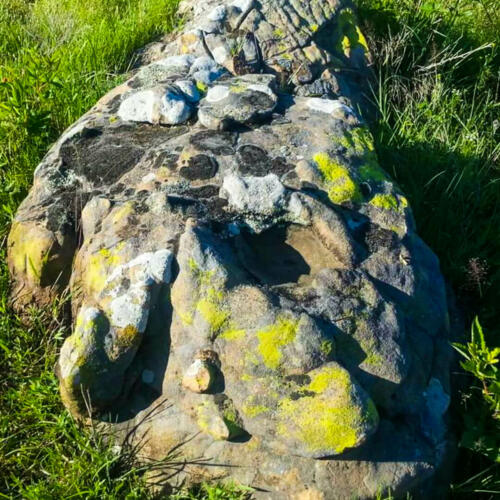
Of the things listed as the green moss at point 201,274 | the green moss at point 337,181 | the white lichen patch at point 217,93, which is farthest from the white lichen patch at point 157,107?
the green moss at point 201,274

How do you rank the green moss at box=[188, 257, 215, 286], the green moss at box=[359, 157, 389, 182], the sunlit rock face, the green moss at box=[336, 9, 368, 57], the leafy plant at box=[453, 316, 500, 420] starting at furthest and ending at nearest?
the green moss at box=[336, 9, 368, 57]
the green moss at box=[359, 157, 389, 182]
the leafy plant at box=[453, 316, 500, 420]
the green moss at box=[188, 257, 215, 286]
the sunlit rock face

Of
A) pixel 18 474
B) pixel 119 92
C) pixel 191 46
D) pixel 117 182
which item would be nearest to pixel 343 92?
pixel 191 46

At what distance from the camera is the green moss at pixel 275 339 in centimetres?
239

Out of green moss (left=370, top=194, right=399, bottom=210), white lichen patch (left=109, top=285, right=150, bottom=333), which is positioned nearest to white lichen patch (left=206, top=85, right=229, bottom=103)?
Answer: green moss (left=370, top=194, right=399, bottom=210)

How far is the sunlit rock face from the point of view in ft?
7.84

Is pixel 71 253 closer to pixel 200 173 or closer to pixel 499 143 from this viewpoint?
pixel 200 173

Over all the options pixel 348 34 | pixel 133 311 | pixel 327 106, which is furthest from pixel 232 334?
pixel 348 34

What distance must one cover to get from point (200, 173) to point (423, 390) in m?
1.43

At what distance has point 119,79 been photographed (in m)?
4.52

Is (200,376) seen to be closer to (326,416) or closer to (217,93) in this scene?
(326,416)

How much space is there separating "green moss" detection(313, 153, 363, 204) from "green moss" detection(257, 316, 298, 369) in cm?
78

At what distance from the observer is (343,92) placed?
14.5ft

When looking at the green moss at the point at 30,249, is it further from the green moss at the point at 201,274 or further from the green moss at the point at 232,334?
Answer: the green moss at the point at 232,334

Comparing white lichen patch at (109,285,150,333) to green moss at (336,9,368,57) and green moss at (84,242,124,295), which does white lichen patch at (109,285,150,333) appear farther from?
green moss at (336,9,368,57)
